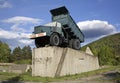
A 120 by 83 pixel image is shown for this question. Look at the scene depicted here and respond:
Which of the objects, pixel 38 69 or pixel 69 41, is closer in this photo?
pixel 38 69

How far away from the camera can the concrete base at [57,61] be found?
22.5 metres

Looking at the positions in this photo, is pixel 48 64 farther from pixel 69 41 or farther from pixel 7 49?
pixel 7 49

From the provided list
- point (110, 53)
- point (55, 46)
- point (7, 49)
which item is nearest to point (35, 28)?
point (55, 46)

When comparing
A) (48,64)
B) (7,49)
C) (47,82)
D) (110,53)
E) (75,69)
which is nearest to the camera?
(47,82)

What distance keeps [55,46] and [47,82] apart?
4520 millimetres

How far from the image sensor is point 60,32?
2428 cm

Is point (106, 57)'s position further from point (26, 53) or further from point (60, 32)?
point (26, 53)

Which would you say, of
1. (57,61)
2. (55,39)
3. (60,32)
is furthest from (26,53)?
(57,61)

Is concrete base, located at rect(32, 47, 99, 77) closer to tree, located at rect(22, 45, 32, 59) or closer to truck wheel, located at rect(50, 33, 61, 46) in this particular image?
truck wheel, located at rect(50, 33, 61, 46)

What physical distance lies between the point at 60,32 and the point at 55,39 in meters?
1.22

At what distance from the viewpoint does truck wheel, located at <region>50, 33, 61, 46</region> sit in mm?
22944

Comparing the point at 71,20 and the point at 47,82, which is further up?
the point at 71,20

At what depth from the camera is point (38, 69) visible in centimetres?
2325

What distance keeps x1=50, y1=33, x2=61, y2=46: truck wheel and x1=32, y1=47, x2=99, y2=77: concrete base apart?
0.66 m
